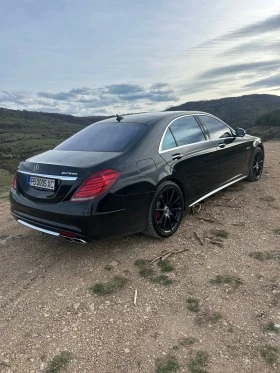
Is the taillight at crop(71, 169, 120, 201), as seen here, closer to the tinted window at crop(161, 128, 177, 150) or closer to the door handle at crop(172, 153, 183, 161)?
the tinted window at crop(161, 128, 177, 150)

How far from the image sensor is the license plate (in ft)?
12.5

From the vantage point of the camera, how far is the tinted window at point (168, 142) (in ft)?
14.8

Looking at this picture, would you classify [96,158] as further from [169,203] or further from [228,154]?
[228,154]

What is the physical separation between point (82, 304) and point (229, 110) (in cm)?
7256

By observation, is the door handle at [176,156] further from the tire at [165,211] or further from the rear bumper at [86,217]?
the rear bumper at [86,217]

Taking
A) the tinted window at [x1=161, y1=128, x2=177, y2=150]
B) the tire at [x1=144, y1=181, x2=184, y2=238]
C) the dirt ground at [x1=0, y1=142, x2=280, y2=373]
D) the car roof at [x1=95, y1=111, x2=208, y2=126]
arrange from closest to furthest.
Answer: the dirt ground at [x1=0, y1=142, x2=280, y2=373] → the tire at [x1=144, y1=181, x2=184, y2=238] → the tinted window at [x1=161, y1=128, x2=177, y2=150] → the car roof at [x1=95, y1=111, x2=208, y2=126]

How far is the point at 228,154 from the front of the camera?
19.0ft

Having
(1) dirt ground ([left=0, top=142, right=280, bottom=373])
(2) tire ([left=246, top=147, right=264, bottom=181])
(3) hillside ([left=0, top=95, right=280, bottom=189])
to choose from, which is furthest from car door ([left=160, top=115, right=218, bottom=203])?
(3) hillside ([left=0, top=95, right=280, bottom=189])

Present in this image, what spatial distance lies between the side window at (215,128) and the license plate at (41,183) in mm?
2783

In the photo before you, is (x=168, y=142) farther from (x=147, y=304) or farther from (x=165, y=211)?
(x=147, y=304)

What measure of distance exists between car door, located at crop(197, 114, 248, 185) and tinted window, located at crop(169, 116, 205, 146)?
276 millimetres

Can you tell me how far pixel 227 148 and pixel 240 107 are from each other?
74580mm

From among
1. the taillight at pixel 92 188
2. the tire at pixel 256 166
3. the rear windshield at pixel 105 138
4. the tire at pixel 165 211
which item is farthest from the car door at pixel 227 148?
the taillight at pixel 92 188

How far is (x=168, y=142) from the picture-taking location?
4.59m
